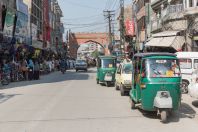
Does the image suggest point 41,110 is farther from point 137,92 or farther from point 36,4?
point 36,4

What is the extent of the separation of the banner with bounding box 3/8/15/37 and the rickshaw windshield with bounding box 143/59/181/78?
28.4 m

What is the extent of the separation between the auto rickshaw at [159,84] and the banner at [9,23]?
28.4 metres

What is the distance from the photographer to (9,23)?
42.2 m

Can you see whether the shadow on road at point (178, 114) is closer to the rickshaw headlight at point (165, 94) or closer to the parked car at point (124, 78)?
the rickshaw headlight at point (165, 94)

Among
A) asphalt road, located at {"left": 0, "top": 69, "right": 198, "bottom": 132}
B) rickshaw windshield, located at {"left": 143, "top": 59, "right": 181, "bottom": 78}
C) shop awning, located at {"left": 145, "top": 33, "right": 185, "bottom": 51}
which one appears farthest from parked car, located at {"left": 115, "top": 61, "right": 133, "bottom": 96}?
shop awning, located at {"left": 145, "top": 33, "right": 185, "bottom": 51}

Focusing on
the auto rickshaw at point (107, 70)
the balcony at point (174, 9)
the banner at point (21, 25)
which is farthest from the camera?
the banner at point (21, 25)

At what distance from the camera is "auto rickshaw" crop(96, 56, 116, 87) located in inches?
1132

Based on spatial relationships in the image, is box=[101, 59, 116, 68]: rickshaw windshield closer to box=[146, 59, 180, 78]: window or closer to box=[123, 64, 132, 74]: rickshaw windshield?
box=[123, 64, 132, 74]: rickshaw windshield

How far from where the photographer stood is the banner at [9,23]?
4112 cm

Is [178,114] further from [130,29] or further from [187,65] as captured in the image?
[130,29]

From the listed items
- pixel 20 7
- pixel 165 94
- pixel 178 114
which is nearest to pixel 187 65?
pixel 178 114

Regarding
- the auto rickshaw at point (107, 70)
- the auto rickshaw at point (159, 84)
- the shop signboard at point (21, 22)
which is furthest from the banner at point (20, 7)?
the auto rickshaw at point (159, 84)

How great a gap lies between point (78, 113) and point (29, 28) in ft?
146

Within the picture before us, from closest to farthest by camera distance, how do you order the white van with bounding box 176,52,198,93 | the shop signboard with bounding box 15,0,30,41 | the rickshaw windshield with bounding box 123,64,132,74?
the white van with bounding box 176,52,198,93 < the rickshaw windshield with bounding box 123,64,132,74 < the shop signboard with bounding box 15,0,30,41
